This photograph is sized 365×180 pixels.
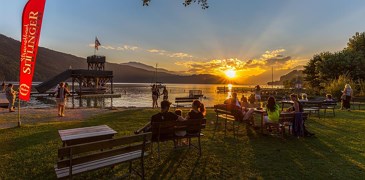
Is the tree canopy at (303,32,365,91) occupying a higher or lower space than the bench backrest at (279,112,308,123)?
higher

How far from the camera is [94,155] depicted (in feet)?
12.4

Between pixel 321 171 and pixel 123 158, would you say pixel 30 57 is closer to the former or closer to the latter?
pixel 123 158

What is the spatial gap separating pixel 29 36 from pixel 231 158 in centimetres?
803

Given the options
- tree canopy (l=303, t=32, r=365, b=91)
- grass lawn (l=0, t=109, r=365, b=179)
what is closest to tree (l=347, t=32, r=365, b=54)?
tree canopy (l=303, t=32, r=365, b=91)

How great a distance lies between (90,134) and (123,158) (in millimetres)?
1509

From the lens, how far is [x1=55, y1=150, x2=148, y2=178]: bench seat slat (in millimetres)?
3662

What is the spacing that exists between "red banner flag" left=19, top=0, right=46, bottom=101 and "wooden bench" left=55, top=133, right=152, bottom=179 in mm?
6226

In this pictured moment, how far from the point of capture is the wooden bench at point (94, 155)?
351 centimetres

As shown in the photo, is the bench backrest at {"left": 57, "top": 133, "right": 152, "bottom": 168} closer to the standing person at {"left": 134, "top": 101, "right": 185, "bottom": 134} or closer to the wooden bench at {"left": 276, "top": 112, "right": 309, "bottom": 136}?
the standing person at {"left": 134, "top": 101, "right": 185, "bottom": 134}

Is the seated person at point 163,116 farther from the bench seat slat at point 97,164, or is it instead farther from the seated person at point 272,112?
the seated person at point 272,112

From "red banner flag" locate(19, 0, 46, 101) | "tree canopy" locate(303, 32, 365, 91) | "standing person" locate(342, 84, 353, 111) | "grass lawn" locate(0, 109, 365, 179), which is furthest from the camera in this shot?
"tree canopy" locate(303, 32, 365, 91)

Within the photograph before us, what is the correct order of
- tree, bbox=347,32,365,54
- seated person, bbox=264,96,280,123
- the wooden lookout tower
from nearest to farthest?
seated person, bbox=264,96,280,123 → tree, bbox=347,32,365,54 → the wooden lookout tower

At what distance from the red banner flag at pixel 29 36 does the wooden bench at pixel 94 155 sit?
6.23 m

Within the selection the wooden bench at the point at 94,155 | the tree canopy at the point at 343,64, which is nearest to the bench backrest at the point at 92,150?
the wooden bench at the point at 94,155
